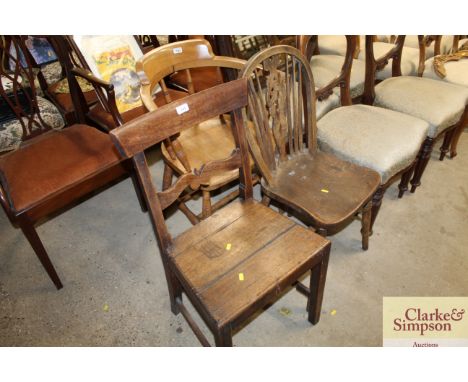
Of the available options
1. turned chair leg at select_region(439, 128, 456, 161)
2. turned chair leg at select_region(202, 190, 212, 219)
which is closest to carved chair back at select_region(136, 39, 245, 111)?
turned chair leg at select_region(202, 190, 212, 219)

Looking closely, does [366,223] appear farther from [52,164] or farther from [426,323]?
[52,164]

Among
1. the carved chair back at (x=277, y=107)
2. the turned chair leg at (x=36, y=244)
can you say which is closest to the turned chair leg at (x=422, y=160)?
the carved chair back at (x=277, y=107)

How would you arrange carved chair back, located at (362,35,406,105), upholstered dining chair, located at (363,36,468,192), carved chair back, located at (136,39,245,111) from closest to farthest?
carved chair back, located at (136,39,245,111), upholstered dining chair, located at (363,36,468,192), carved chair back, located at (362,35,406,105)

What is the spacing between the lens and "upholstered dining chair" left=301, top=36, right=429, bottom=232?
4.91 ft

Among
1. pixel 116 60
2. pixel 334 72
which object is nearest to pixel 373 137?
pixel 334 72

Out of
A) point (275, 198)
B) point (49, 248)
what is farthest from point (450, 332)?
point (49, 248)

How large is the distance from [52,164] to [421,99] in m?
1.98

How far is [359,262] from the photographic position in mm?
1656

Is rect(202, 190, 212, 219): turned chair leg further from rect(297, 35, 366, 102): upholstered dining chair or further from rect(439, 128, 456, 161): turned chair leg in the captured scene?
rect(439, 128, 456, 161): turned chair leg

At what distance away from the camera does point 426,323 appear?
1.32 meters

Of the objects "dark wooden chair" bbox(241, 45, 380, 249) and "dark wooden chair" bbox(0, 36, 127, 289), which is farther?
"dark wooden chair" bbox(0, 36, 127, 289)

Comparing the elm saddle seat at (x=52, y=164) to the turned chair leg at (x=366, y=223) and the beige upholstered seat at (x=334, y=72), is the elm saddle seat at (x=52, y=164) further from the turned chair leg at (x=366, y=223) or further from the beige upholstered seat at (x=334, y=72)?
the beige upholstered seat at (x=334, y=72)

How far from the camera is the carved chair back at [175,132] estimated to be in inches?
35.4

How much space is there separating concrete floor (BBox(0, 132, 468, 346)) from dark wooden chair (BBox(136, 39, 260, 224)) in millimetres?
463
